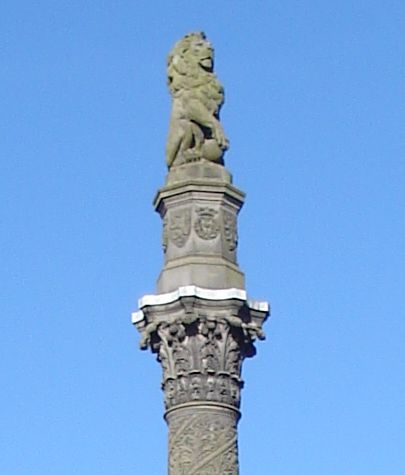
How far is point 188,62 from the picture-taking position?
2744 cm

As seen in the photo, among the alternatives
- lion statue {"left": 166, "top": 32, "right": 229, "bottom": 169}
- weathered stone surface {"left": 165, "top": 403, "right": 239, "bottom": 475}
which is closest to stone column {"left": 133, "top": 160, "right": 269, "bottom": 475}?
weathered stone surface {"left": 165, "top": 403, "right": 239, "bottom": 475}

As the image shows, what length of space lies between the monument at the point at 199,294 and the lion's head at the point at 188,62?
0.05 ft

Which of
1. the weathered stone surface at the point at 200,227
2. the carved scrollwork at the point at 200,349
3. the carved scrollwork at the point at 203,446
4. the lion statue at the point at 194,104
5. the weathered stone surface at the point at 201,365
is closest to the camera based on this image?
the carved scrollwork at the point at 203,446

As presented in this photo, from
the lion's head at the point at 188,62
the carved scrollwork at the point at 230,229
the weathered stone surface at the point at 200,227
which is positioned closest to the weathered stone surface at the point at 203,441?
the weathered stone surface at the point at 200,227

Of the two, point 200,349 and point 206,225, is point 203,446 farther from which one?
point 206,225

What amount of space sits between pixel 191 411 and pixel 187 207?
3.28 metres

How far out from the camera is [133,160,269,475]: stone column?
985 inches

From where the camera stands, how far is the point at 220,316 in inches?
1000

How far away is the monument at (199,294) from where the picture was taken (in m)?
25.0

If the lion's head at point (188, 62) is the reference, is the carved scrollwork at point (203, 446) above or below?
below

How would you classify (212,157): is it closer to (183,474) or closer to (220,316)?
(220,316)

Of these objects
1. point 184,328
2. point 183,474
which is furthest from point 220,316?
point 183,474

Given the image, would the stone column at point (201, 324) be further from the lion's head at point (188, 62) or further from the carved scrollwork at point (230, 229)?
the lion's head at point (188, 62)

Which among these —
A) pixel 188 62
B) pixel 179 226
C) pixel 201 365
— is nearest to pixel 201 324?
pixel 201 365
